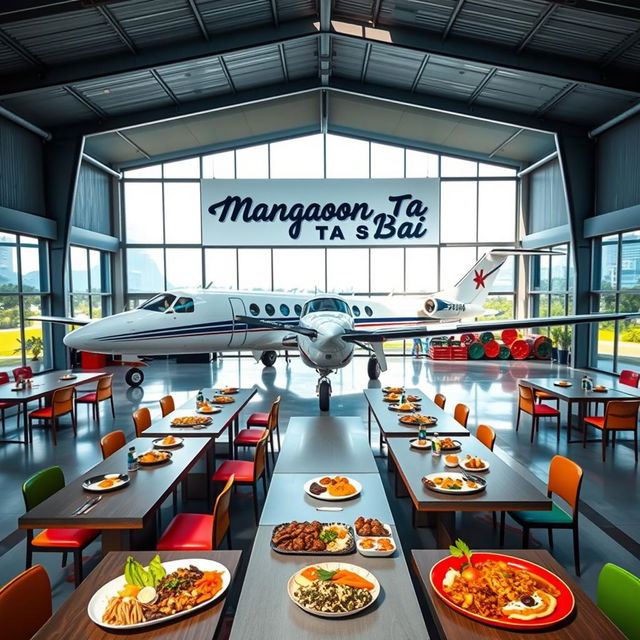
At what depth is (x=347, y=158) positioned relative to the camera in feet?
66.3

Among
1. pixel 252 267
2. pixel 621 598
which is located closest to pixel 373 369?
pixel 252 267

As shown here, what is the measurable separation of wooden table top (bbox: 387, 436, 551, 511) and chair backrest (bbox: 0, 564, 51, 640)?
97.2 inches

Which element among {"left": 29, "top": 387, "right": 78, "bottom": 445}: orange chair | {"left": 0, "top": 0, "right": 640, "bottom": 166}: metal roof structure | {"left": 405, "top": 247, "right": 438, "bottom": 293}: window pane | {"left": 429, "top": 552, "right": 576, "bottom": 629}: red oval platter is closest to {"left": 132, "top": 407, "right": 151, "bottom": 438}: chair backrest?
{"left": 29, "top": 387, "right": 78, "bottom": 445}: orange chair

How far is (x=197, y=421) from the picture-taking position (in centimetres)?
583

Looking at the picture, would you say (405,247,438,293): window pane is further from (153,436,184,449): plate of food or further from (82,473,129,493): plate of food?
(82,473,129,493): plate of food

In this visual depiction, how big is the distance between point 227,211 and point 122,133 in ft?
14.6

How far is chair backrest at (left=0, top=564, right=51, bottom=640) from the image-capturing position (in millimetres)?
2441

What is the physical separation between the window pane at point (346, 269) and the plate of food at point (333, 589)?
17547mm

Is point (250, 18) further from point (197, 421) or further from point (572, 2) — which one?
point (197, 421)

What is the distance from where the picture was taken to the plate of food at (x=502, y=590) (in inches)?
88.4

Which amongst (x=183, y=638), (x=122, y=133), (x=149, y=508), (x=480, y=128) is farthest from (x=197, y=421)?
(x=480, y=128)

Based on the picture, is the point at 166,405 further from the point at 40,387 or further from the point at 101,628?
the point at 101,628

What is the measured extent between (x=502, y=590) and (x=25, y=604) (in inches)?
98.3

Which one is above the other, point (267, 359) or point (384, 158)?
point (384, 158)
